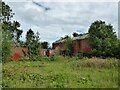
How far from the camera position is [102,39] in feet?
106

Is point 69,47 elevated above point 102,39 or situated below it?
below

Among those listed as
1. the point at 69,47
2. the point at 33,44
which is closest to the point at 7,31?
the point at 33,44

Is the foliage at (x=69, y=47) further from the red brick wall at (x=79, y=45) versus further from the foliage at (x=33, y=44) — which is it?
the foliage at (x=33, y=44)

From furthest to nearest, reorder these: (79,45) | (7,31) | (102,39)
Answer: (79,45) → (102,39) → (7,31)

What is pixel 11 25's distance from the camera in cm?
3488

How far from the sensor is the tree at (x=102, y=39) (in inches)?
1145

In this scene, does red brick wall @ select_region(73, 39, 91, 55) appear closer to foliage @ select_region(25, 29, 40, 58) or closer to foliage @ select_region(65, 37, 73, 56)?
foliage @ select_region(65, 37, 73, 56)

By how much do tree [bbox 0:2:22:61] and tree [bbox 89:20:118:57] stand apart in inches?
378

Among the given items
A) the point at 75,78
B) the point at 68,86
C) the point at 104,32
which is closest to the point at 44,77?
the point at 75,78

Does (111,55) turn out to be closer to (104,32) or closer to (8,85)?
(104,32)

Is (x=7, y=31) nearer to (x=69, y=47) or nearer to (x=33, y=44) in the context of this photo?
(x=33, y=44)

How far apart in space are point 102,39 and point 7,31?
13.4 meters

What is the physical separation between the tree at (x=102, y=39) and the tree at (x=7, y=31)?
9591 millimetres

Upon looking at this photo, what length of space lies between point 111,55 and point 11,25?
1395 centimetres
